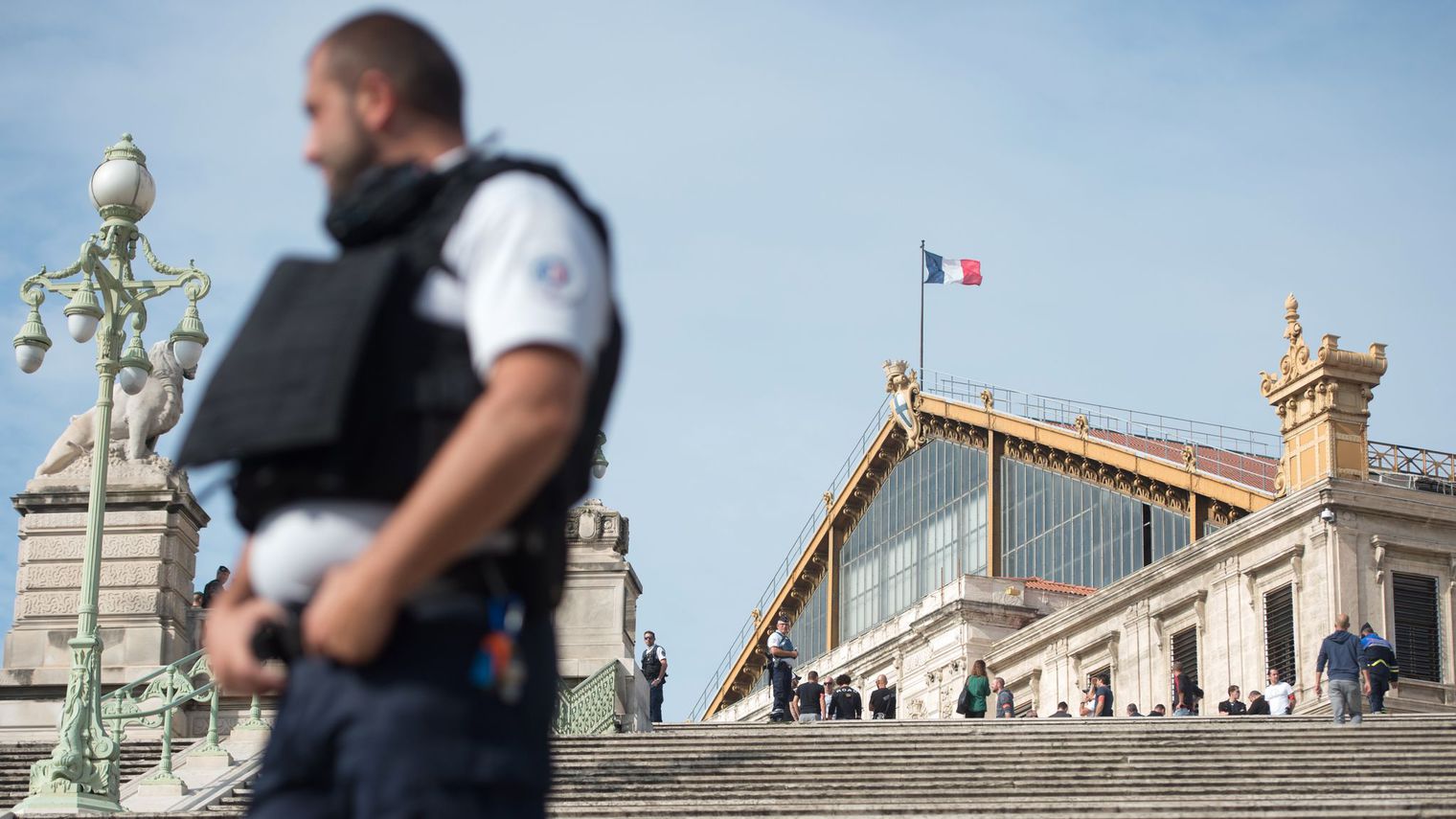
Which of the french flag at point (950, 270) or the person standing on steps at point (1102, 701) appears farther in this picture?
the french flag at point (950, 270)

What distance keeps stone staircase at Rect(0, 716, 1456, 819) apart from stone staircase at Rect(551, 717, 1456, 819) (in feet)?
0.07

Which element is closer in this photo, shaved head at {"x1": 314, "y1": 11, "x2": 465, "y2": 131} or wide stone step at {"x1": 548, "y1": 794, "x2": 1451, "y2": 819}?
shaved head at {"x1": 314, "y1": 11, "x2": 465, "y2": 131}

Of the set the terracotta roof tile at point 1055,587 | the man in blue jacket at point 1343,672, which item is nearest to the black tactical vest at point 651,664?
the man in blue jacket at point 1343,672

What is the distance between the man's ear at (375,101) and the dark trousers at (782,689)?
82.5 ft

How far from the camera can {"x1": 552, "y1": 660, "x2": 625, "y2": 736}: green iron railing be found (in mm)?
23891

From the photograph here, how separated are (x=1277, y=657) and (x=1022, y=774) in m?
23.4

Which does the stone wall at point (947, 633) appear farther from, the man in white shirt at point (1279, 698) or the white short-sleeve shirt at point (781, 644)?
the white short-sleeve shirt at point (781, 644)

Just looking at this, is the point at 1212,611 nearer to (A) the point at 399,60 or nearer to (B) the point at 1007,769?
(B) the point at 1007,769

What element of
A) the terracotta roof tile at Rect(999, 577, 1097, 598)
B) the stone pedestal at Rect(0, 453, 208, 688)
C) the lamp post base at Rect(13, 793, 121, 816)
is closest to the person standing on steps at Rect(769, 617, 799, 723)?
the stone pedestal at Rect(0, 453, 208, 688)

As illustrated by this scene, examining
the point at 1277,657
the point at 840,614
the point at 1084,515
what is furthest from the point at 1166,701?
the point at 840,614

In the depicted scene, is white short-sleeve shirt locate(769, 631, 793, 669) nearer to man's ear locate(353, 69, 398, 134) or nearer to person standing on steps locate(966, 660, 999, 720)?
person standing on steps locate(966, 660, 999, 720)

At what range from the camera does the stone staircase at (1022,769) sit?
49.8 ft

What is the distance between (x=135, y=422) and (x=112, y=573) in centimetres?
180

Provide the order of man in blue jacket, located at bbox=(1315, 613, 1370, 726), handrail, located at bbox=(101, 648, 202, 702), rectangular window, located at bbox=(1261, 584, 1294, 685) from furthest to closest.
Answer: rectangular window, located at bbox=(1261, 584, 1294, 685), man in blue jacket, located at bbox=(1315, 613, 1370, 726), handrail, located at bbox=(101, 648, 202, 702)
